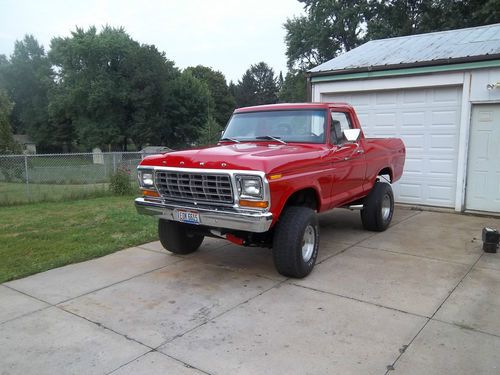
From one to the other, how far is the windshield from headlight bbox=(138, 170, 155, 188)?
143cm

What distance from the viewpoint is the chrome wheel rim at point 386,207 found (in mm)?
7445

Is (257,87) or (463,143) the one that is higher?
(257,87)

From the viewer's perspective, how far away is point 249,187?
175 inches

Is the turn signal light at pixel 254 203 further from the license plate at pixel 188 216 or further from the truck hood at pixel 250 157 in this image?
the license plate at pixel 188 216

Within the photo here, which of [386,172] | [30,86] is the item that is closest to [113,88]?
[30,86]

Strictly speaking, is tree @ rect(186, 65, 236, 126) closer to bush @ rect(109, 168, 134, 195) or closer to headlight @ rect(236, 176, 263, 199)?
bush @ rect(109, 168, 134, 195)

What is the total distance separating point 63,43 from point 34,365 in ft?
173

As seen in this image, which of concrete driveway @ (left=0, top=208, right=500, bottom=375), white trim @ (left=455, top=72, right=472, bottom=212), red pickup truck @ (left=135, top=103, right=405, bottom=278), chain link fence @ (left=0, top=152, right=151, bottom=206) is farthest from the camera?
chain link fence @ (left=0, top=152, right=151, bottom=206)

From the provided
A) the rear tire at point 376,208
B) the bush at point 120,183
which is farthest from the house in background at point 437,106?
the bush at point 120,183

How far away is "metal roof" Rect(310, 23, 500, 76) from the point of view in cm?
880

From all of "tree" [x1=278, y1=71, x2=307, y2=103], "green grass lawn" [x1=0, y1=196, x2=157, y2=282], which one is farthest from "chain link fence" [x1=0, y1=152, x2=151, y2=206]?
"tree" [x1=278, y1=71, x2=307, y2=103]

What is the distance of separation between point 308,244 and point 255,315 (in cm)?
142

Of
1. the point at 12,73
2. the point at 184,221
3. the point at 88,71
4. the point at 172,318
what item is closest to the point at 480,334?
the point at 172,318

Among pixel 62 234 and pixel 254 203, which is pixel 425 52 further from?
pixel 62 234
